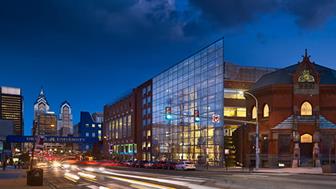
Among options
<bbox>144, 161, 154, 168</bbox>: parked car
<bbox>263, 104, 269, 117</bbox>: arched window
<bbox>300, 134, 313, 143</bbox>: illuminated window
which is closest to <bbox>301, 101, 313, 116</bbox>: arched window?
<bbox>300, 134, 313, 143</bbox>: illuminated window

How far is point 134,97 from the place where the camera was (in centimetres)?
13338

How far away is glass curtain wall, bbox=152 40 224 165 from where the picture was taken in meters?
83.7

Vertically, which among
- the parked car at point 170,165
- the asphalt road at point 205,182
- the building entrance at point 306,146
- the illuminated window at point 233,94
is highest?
the illuminated window at point 233,94

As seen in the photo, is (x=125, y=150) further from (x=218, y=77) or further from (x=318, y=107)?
(x=318, y=107)

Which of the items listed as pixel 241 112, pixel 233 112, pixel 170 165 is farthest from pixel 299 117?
pixel 170 165

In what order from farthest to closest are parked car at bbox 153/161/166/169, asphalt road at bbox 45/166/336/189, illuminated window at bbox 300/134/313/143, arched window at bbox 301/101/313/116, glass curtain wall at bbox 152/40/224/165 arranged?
glass curtain wall at bbox 152/40/224/165
parked car at bbox 153/161/166/169
arched window at bbox 301/101/313/116
illuminated window at bbox 300/134/313/143
asphalt road at bbox 45/166/336/189

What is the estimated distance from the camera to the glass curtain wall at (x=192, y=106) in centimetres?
8369

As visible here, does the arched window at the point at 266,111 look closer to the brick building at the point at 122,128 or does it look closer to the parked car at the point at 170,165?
the parked car at the point at 170,165

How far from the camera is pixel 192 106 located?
309 feet

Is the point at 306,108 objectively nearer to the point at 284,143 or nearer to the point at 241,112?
the point at 284,143

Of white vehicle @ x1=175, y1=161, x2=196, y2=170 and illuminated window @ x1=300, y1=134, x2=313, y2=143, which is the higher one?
illuminated window @ x1=300, y1=134, x2=313, y2=143

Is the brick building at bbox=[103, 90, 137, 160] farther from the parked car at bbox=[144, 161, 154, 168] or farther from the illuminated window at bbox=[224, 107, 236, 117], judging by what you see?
the illuminated window at bbox=[224, 107, 236, 117]

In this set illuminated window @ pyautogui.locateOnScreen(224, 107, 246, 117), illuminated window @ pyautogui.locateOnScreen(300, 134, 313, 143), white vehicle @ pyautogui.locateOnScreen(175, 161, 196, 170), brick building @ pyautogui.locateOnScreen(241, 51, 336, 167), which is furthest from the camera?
illuminated window @ pyautogui.locateOnScreen(224, 107, 246, 117)

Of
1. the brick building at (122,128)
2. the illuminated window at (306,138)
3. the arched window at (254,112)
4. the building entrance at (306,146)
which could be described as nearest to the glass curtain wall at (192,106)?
the arched window at (254,112)
